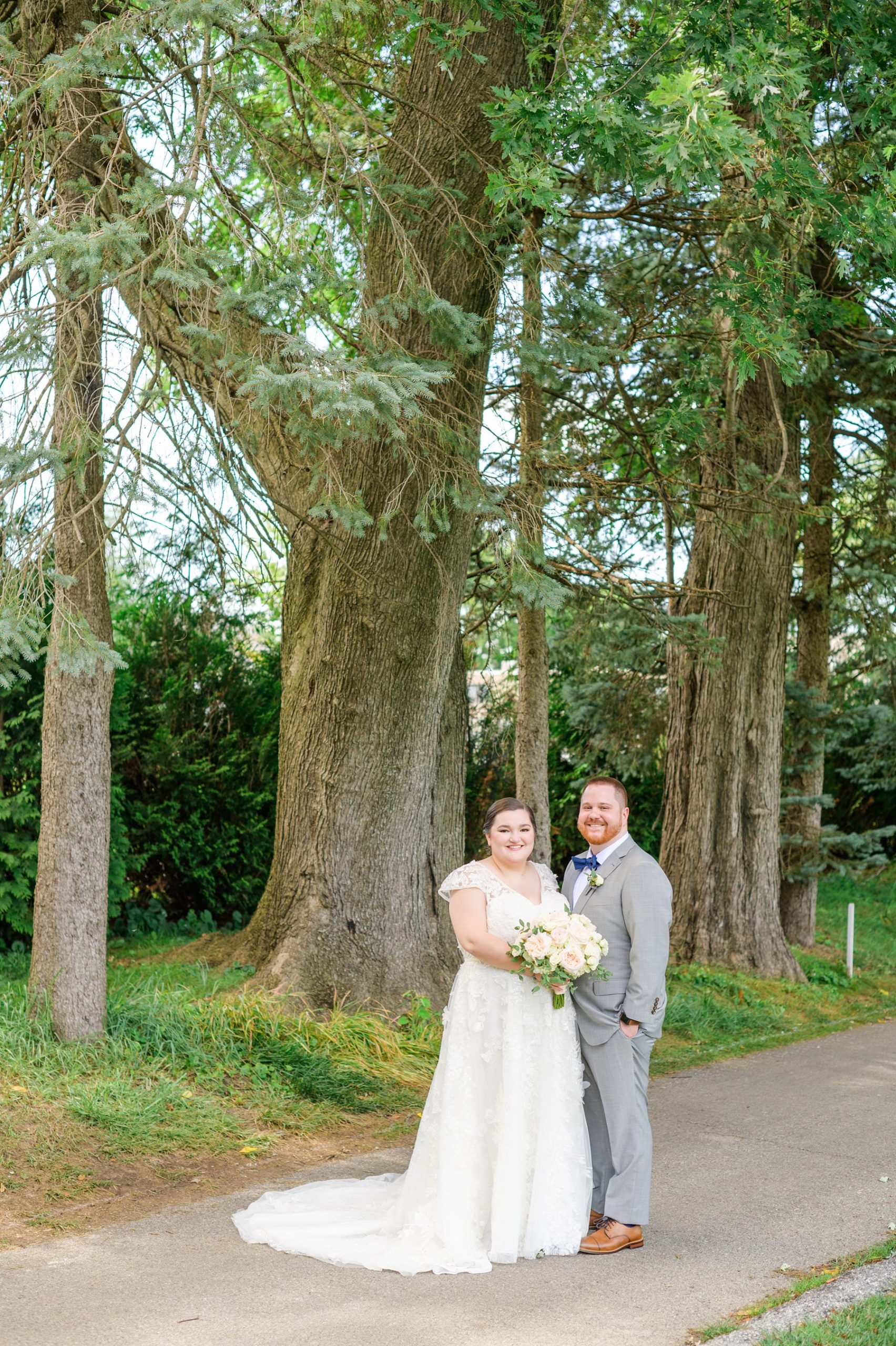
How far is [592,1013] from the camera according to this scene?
5504 mm

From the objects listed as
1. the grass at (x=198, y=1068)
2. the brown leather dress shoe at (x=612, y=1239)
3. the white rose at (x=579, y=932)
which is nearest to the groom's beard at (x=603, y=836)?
the white rose at (x=579, y=932)

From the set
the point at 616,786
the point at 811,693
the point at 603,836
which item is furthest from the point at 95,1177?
the point at 811,693

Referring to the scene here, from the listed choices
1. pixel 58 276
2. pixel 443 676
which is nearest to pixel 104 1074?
pixel 443 676

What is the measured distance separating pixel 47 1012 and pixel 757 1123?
4239mm

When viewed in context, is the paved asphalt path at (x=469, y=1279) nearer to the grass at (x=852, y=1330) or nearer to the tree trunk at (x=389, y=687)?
the grass at (x=852, y=1330)

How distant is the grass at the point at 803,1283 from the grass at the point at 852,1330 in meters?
0.19

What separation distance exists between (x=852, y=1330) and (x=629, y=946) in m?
1.70

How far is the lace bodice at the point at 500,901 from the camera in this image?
5473 millimetres

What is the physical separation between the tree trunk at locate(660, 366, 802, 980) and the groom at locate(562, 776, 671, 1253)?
694 cm

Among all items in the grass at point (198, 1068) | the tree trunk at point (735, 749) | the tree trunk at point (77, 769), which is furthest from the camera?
the tree trunk at point (735, 749)

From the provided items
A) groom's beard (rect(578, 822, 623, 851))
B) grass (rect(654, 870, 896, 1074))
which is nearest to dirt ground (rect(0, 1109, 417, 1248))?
groom's beard (rect(578, 822, 623, 851))

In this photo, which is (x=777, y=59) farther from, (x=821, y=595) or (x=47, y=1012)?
(x=821, y=595)

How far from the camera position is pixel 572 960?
5.19 meters

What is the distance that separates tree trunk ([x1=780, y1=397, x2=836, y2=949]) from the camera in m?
14.2
